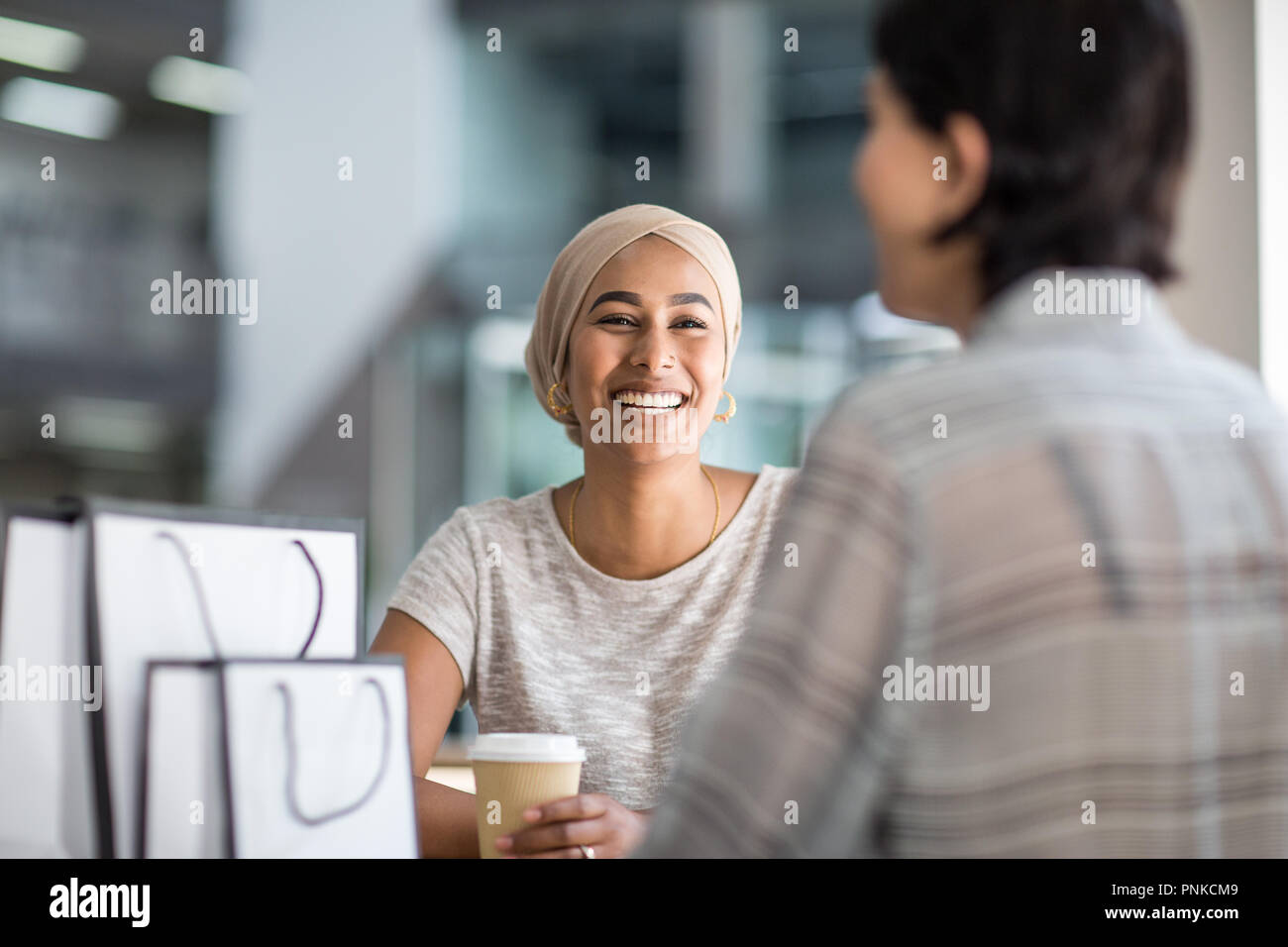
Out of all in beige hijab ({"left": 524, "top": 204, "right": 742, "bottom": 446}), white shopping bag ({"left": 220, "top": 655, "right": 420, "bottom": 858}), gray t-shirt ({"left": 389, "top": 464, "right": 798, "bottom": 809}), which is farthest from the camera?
beige hijab ({"left": 524, "top": 204, "right": 742, "bottom": 446})

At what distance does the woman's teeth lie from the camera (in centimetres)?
158

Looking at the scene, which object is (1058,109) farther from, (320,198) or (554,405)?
(320,198)

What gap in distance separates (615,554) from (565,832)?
68 centimetres

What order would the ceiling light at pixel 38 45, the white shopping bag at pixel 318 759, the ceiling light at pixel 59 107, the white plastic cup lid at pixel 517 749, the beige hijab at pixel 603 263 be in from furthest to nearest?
the ceiling light at pixel 59 107 < the ceiling light at pixel 38 45 < the beige hijab at pixel 603 263 < the white plastic cup lid at pixel 517 749 < the white shopping bag at pixel 318 759

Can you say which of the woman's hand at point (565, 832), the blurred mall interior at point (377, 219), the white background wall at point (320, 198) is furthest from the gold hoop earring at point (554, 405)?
the white background wall at point (320, 198)

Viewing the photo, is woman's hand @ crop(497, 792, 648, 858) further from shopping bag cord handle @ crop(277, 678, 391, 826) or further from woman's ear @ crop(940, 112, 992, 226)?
woman's ear @ crop(940, 112, 992, 226)

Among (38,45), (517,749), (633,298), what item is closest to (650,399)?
(633,298)

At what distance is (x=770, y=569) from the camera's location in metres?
0.67

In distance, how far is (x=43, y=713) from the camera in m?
0.72

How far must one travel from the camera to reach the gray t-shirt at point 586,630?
56.6 inches

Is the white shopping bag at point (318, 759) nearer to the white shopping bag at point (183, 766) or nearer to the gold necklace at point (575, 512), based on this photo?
the white shopping bag at point (183, 766)

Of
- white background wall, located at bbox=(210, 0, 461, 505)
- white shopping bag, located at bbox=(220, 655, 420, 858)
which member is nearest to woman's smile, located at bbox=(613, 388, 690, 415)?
white shopping bag, located at bbox=(220, 655, 420, 858)

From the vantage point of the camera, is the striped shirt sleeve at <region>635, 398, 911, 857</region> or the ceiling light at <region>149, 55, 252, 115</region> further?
the ceiling light at <region>149, 55, 252, 115</region>

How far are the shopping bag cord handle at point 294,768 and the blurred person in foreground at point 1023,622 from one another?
23cm
